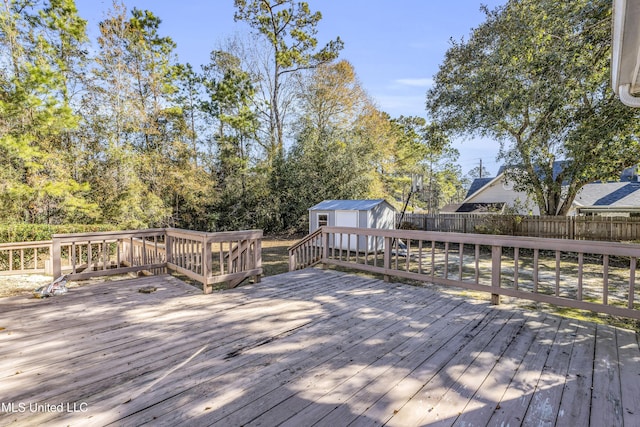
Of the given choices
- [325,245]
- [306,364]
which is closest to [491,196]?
[325,245]

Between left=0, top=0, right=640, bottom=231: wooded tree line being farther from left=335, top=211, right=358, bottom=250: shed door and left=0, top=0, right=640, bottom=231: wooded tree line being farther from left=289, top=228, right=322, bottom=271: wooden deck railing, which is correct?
left=289, top=228, right=322, bottom=271: wooden deck railing

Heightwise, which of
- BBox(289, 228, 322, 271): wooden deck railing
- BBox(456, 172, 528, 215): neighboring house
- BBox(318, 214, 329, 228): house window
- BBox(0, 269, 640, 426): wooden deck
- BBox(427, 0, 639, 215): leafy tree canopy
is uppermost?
BBox(427, 0, 639, 215): leafy tree canopy

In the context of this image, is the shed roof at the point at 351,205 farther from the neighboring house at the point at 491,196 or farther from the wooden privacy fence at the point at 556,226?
the neighboring house at the point at 491,196

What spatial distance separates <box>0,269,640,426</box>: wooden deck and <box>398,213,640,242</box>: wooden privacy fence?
320 inches

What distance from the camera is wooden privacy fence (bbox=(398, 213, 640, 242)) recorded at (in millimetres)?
8734

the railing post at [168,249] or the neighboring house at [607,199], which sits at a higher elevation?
the neighboring house at [607,199]

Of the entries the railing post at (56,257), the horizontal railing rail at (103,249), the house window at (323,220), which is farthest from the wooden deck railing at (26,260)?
the house window at (323,220)

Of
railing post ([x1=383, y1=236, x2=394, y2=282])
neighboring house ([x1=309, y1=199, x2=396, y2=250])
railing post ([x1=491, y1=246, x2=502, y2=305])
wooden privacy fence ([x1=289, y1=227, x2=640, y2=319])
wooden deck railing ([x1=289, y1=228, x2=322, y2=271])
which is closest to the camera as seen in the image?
wooden privacy fence ([x1=289, y1=227, x2=640, y2=319])

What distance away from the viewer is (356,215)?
30.5ft

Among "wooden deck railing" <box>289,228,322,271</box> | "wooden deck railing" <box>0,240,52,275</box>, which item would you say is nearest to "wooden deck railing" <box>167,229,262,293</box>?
"wooden deck railing" <box>289,228,322,271</box>

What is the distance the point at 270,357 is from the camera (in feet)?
7.34

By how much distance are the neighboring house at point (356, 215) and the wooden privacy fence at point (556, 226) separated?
3990mm

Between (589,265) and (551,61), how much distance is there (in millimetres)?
6135

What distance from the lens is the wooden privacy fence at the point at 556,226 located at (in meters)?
8.73
